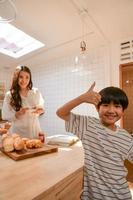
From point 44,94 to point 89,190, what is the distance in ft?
7.16

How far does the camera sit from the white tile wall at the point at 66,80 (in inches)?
89.2

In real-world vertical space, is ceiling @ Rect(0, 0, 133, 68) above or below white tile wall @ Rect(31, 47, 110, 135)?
above

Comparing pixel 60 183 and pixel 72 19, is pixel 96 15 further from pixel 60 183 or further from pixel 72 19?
pixel 60 183

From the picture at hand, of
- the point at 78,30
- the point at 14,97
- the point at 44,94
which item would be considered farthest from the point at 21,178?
the point at 44,94

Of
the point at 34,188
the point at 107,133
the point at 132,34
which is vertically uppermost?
the point at 132,34

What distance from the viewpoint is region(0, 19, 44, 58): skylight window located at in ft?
7.51

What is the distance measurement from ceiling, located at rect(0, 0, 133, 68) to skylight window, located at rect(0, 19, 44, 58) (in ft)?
0.66

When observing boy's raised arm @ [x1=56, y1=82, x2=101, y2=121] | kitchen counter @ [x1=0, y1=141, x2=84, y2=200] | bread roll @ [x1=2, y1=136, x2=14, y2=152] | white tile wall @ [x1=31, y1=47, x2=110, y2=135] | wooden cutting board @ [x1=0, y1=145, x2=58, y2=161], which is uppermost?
white tile wall @ [x1=31, y1=47, x2=110, y2=135]

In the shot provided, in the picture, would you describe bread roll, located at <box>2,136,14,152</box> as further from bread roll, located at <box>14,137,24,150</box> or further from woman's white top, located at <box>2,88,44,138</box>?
woman's white top, located at <box>2,88,44,138</box>

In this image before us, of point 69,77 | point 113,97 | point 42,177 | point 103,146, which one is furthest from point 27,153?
point 69,77

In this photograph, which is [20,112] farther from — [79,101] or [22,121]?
[79,101]

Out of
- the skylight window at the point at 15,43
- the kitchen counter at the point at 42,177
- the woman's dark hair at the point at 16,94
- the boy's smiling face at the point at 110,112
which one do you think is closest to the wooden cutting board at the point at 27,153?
the kitchen counter at the point at 42,177


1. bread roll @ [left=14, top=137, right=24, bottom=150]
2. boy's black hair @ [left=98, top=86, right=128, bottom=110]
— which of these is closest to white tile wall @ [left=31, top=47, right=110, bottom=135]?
boy's black hair @ [left=98, top=86, right=128, bottom=110]

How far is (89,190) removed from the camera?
81 centimetres
